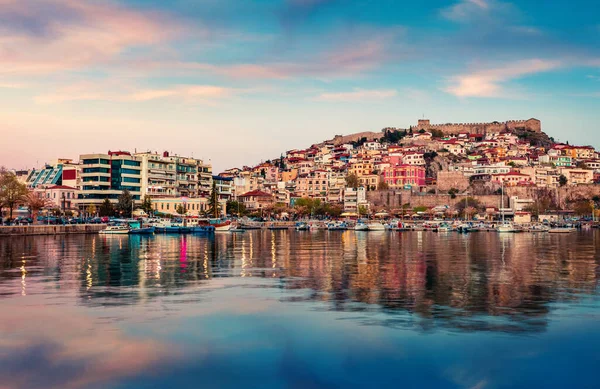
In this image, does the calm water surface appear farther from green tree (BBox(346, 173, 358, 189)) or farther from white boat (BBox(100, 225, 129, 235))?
green tree (BBox(346, 173, 358, 189))

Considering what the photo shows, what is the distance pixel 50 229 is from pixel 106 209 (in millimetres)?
17490

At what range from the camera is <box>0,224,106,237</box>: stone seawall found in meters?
67.2

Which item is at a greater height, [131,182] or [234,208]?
[131,182]

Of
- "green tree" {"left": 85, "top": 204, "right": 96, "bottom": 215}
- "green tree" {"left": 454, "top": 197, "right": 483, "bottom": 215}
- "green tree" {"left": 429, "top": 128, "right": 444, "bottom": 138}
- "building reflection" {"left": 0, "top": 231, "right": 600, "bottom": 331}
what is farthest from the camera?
"green tree" {"left": 429, "top": 128, "right": 444, "bottom": 138}

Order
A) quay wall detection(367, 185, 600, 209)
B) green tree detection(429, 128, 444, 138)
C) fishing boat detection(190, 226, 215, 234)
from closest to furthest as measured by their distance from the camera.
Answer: fishing boat detection(190, 226, 215, 234)
quay wall detection(367, 185, 600, 209)
green tree detection(429, 128, 444, 138)

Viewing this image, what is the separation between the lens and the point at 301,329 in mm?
15930

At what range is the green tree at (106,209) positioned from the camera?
88.4 meters

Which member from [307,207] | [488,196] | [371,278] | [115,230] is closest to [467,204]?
[488,196]

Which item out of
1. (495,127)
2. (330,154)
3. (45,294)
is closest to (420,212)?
(330,154)

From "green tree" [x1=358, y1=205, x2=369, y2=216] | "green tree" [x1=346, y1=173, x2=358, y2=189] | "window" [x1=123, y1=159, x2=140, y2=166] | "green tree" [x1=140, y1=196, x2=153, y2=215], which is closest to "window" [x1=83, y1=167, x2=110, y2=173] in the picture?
"window" [x1=123, y1=159, x2=140, y2=166]

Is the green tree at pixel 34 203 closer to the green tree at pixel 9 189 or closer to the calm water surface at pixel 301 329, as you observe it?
the green tree at pixel 9 189

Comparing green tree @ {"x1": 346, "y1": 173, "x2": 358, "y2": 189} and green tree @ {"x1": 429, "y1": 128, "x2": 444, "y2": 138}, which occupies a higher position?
green tree @ {"x1": 429, "y1": 128, "x2": 444, "y2": 138}

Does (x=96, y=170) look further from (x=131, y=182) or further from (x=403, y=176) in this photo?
(x=403, y=176)

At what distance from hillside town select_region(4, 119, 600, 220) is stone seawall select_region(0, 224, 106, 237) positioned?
44.8ft
